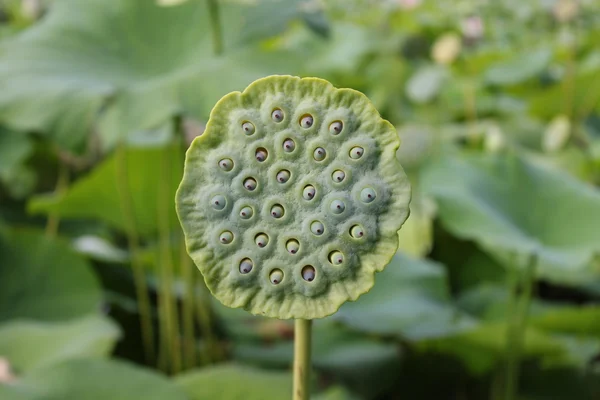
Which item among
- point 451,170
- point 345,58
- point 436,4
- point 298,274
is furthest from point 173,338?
point 436,4

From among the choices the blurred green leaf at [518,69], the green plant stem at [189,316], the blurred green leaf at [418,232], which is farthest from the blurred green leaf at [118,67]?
the blurred green leaf at [518,69]

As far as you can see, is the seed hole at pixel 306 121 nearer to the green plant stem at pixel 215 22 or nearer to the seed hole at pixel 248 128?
the seed hole at pixel 248 128

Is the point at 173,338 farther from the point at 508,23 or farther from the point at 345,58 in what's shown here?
the point at 508,23

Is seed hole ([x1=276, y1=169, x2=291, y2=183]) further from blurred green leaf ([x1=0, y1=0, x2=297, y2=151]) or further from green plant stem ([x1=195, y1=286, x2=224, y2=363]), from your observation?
green plant stem ([x1=195, y1=286, x2=224, y2=363])

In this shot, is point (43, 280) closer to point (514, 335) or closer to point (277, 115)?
point (514, 335)

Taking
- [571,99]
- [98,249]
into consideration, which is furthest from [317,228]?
[571,99]
